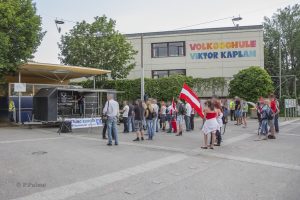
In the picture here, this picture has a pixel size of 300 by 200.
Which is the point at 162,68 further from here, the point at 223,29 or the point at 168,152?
the point at 168,152

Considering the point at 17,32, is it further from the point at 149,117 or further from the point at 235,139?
the point at 235,139

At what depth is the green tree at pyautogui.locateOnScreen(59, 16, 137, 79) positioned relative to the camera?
31.8 m

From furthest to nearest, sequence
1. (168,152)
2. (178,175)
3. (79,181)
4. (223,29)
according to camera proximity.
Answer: (223,29), (168,152), (178,175), (79,181)

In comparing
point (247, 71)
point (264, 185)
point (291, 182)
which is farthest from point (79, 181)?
point (247, 71)

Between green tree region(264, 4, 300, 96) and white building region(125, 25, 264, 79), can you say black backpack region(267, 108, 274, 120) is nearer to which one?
white building region(125, 25, 264, 79)

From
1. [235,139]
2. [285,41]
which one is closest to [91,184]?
[235,139]

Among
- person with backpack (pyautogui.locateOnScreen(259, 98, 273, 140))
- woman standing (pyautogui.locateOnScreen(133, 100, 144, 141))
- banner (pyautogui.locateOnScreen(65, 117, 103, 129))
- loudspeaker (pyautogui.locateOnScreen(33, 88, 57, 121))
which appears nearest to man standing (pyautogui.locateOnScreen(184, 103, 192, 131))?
person with backpack (pyautogui.locateOnScreen(259, 98, 273, 140))

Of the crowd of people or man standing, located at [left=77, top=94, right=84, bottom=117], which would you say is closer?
the crowd of people

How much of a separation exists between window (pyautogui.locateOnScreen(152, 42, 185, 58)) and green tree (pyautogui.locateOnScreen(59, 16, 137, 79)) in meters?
7.30

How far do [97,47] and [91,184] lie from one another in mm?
24858

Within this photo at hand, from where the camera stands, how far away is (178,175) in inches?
339

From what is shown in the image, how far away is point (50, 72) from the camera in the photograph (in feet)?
84.4

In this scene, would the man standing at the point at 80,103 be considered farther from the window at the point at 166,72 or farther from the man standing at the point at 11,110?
the window at the point at 166,72

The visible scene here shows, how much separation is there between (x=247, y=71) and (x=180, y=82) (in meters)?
5.95
